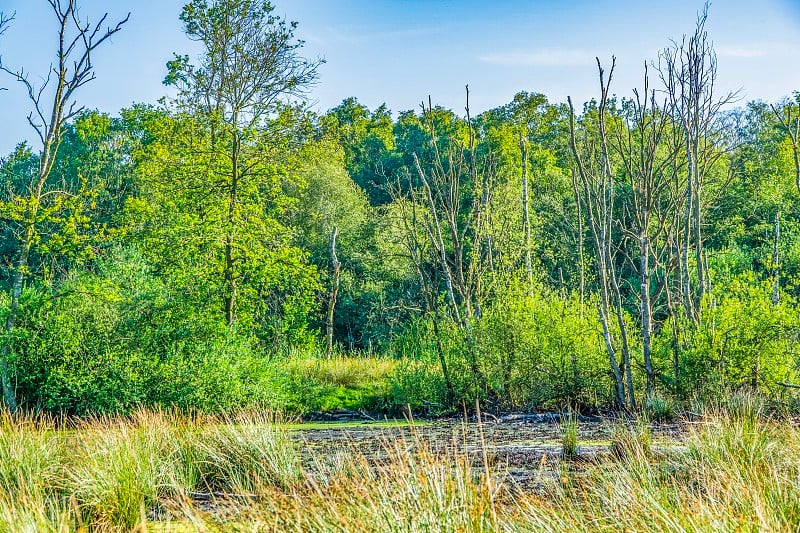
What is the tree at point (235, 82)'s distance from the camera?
15.7 metres

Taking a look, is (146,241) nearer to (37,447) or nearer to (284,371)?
(284,371)

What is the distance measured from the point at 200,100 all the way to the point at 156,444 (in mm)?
10540

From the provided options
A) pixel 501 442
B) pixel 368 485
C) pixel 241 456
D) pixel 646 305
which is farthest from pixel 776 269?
pixel 368 485

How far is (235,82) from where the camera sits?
15.8 meters

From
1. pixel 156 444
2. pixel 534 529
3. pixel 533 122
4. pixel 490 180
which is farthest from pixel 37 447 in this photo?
pixel 533 122

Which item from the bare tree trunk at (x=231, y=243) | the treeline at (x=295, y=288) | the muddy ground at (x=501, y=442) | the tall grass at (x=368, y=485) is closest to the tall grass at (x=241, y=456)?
the tall grass at (x=368, y=485)

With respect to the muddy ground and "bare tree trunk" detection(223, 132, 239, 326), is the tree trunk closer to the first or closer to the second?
"bare tree trunk" detection(223, 132, 239, 326)

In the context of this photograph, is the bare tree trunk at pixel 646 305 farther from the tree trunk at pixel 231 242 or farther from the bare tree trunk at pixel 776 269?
the tree trunk at pixel 231 242

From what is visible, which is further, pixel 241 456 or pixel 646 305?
pixel 646 305

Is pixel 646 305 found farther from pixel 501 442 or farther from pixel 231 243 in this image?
pixel 231 243

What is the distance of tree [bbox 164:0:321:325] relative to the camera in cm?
1573

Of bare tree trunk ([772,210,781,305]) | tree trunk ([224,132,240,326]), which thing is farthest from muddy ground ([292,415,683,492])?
tree trunk ([224,132,240,326])

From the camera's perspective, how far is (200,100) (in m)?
16.3

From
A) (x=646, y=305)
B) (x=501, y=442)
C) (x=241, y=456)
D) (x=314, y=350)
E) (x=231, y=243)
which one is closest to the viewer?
(x=241, y=456)
